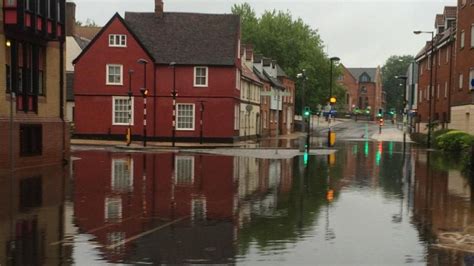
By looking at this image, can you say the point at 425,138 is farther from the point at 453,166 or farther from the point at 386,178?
the point at 386,178

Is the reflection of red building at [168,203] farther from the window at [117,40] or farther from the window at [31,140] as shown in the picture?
the window at [117,40]

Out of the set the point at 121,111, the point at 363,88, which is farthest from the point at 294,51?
the point at 363,88

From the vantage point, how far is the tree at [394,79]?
526 ft

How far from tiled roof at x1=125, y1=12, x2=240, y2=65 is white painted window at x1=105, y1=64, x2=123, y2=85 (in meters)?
3.01

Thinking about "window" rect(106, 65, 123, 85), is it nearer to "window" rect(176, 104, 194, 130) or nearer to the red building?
the red building

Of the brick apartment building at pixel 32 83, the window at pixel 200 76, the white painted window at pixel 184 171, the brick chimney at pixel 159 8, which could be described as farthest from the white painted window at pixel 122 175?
the brick chimney at pixel 159 8

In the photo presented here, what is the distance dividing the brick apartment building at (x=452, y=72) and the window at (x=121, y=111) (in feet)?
79.1

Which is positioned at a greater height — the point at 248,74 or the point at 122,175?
the point at 248,74

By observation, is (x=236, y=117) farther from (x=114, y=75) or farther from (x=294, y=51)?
(x=294, y=51)

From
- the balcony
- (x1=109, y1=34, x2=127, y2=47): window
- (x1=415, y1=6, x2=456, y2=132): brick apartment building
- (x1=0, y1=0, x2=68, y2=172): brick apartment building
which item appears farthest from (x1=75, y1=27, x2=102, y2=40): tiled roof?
the balcony

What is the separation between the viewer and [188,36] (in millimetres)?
47250

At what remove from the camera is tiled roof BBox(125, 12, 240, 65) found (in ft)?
150

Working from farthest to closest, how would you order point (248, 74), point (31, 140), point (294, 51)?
point (294, 51) → point (248, 74) → point (31, 140)

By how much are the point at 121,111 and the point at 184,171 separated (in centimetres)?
2598
